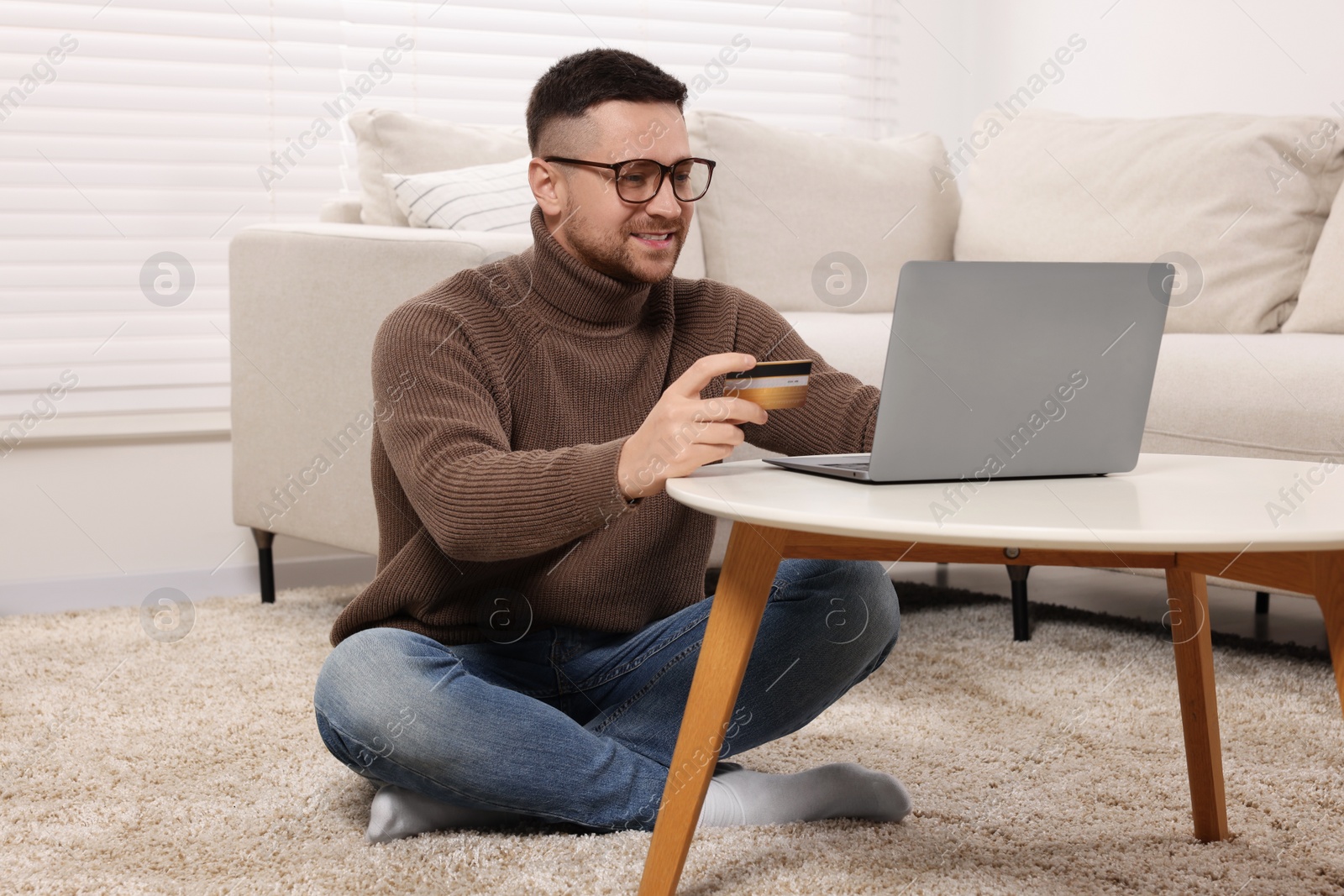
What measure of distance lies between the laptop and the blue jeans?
0.96 ft

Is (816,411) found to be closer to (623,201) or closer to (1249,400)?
(623,201)

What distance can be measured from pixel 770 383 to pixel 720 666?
0.21 metres

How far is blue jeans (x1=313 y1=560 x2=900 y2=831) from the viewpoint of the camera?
3.76ft

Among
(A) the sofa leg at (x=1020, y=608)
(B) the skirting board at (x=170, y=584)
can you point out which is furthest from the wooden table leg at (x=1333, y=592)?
(B) the skirting board at (x=170, y=584)

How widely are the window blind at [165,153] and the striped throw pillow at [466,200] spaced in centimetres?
57

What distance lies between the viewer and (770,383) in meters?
0.95

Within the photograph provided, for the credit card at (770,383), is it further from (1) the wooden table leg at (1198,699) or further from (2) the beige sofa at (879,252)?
(2) the beige sofa at (879,252)

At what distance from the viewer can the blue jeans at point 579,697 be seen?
115cm

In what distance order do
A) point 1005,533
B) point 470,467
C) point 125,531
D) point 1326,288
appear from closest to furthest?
point 1005,533 < point 470,467 < point 1326,288 < point 125,531

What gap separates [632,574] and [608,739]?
0.16 m

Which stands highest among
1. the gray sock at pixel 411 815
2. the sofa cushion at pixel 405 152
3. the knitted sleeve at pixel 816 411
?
the sofa cushion at pixel 405 152

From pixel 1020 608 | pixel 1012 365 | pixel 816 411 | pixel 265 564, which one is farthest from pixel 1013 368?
pixel 265 564

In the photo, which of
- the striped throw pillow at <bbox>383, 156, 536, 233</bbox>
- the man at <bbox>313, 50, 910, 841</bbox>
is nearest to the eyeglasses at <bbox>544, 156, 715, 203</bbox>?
the man at <bbox>313, 50, 910, 841</bbox>

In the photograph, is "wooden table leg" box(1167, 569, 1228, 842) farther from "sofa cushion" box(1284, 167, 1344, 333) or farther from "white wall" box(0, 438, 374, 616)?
"white wall" box(0, 438, 374, 616)
